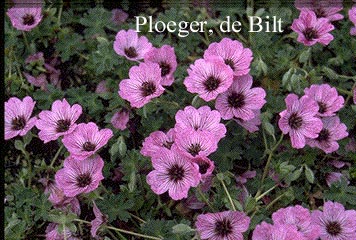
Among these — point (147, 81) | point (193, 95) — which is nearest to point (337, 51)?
point (193, 95)

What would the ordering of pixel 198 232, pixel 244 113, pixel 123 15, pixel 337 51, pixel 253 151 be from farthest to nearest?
pixel 123 15 → pixel 337 51 → pixel 253 151 → pixel 244 113 → pixel 198 232

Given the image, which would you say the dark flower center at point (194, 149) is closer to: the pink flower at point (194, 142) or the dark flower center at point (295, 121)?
the pink flower at point (194, 142)

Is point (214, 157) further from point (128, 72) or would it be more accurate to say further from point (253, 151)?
point (128, 72)

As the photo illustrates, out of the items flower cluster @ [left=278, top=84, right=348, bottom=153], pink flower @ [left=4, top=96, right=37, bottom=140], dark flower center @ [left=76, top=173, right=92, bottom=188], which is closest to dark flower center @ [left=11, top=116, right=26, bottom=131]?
pink flower @ [left=4, top=96, right=37, bottom=140]

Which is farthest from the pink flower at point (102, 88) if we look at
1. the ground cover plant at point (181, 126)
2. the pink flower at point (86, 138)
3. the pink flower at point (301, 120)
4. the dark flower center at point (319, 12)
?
the dark flower center at point (319, 12)

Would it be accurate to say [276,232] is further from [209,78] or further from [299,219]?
[209,78]

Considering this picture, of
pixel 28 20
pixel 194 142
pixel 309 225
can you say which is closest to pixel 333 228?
pixel 309 225

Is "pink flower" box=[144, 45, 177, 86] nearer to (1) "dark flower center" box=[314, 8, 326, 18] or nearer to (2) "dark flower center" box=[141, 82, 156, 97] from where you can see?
(2) "dark flower center" box=[141, 82, 156, 97]
